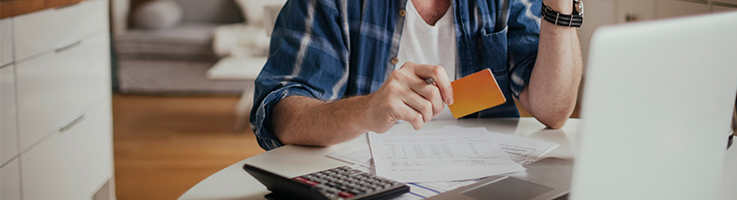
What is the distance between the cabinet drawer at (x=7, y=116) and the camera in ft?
3.94

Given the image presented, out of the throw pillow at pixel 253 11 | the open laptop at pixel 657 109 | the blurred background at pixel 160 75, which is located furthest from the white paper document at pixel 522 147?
the throw pillow at pixel 253 11

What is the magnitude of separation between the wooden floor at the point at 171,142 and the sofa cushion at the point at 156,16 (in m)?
0.53

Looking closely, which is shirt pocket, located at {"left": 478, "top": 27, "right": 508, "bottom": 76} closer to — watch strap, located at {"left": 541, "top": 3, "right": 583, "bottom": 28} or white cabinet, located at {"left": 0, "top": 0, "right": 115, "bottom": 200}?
watch strap, located at {"left": 541, "top": 3, "right": 583, "bottom": 28}

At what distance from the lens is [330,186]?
1.88 ft

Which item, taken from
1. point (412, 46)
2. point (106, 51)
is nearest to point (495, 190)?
point (412, 46)

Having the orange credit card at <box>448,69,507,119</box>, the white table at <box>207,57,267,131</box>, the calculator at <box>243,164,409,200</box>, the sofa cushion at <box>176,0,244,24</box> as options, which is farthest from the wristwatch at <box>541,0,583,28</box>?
the sofa cushion at <box>176,0,244,24</box>

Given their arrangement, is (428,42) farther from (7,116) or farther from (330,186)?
(7,116)

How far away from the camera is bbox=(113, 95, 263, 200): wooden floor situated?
216 centimetres

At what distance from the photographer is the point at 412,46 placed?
45.9 inches

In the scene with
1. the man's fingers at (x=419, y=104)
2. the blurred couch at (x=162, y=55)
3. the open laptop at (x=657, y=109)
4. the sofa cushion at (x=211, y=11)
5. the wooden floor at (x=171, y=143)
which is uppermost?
the open laptop at (x=657, y=109)

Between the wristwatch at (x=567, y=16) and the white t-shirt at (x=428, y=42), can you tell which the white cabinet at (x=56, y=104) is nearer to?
the white t-shirt at (x=428, y=42)

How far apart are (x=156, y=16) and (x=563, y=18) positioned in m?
3.42

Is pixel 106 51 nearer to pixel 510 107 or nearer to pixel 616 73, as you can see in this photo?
pixel 510 107

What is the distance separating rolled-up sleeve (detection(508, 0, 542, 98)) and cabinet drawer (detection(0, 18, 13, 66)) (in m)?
1.14
